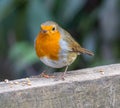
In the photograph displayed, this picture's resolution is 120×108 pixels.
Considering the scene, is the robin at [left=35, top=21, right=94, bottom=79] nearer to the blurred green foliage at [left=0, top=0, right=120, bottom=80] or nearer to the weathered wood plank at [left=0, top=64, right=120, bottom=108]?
the weathered wood plank at [left=0, top=64, right=120, bottom=108]

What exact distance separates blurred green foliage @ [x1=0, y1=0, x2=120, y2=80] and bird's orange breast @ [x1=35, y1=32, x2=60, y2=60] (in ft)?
3.06

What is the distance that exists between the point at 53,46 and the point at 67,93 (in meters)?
1.02

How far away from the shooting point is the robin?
4000 millimetres

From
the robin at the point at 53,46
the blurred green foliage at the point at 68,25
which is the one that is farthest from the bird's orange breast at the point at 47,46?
the blurred green foliage at the point at 68,25

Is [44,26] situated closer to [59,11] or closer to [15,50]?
[15,50]

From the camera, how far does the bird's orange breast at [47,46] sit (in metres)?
4.01

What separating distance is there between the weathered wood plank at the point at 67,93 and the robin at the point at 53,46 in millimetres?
752

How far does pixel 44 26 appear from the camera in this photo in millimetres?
3934

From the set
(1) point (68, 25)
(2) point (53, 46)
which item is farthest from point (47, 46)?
(1) point (68, 25)

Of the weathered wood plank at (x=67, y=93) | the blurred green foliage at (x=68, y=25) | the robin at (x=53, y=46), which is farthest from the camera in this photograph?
the blurred green foliage at (x=68, y=25)

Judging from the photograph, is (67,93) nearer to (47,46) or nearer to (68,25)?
(47,46)

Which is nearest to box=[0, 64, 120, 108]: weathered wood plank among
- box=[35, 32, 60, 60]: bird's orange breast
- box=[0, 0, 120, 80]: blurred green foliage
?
box=[35, 32, 60, 60]: bird's orange breast

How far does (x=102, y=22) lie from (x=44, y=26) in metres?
1.60

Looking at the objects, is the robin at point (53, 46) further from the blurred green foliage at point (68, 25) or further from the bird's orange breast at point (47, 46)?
the blurred green foliage at point (68, 25)
